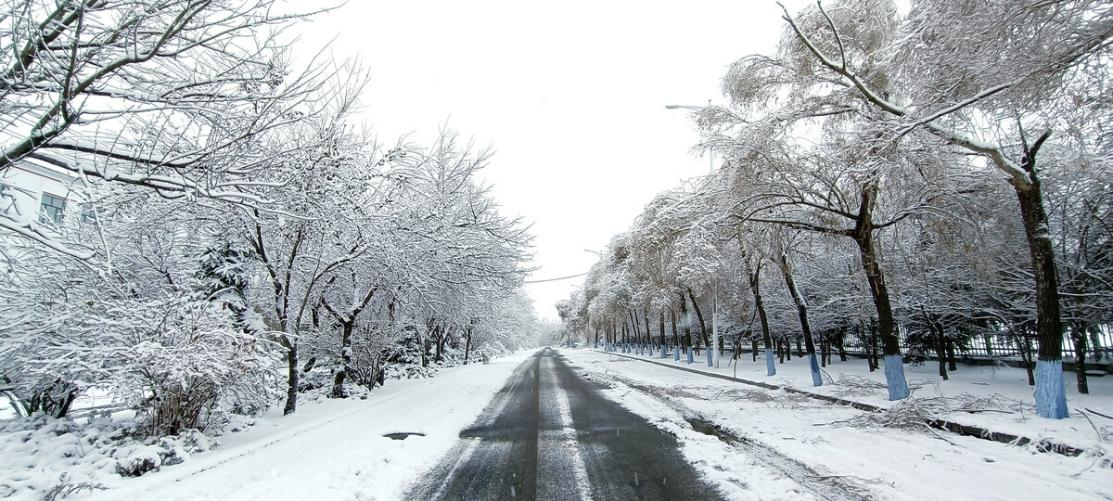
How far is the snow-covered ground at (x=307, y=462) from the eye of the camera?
513 cm

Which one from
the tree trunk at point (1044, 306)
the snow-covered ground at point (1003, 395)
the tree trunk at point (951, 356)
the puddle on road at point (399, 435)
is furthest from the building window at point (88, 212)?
the tree trunk at point (951, 356)

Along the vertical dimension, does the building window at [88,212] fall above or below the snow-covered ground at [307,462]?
above

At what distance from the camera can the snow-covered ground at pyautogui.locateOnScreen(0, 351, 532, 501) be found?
5.13 meters

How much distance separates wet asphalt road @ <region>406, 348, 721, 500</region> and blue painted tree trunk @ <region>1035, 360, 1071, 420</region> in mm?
5632

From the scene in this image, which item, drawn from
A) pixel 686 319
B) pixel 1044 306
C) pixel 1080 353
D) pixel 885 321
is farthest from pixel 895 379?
pixel 686 319

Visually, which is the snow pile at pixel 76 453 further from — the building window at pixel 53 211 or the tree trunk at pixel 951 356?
the tree trunk at pixel 951 356

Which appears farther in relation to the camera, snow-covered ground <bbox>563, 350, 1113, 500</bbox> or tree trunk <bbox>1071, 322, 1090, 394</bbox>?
tree trunk <bbox>1071, 322, 1090, 394</bbox>

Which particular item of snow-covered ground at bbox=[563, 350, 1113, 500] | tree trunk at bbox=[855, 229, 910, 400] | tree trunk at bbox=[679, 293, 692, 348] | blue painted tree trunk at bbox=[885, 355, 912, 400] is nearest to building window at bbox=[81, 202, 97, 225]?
snow-covered ground at bbox=[563, 350, 1113, 500]

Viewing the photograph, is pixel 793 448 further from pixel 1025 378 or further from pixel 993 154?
pixel 1025 378

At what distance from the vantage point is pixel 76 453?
6.83 m

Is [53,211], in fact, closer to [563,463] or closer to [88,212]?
[88,212]

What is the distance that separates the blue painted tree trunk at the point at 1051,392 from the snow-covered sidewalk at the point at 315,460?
900 cm

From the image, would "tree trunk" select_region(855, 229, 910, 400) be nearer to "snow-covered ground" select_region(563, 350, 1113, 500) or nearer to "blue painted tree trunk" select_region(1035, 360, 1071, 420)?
"snow-covered ground" select_region(563, 350, 1113, 500)

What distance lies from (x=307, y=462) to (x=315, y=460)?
0.36 feet
